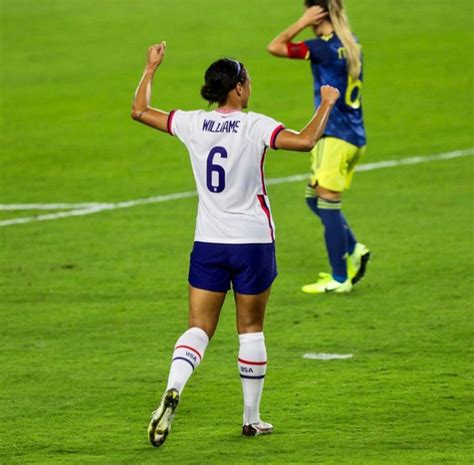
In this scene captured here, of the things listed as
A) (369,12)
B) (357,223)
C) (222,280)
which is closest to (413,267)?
(357,223)

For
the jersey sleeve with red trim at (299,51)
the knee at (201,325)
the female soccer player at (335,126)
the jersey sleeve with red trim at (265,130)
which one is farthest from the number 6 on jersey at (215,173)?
the jersey sleeve with red trim at (299,51)

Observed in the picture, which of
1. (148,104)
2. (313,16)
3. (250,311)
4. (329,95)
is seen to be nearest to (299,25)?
(313,16)

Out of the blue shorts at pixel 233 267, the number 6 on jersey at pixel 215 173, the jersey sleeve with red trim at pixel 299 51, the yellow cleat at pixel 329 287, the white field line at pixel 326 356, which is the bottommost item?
the yellow cleat at pixel 329 287

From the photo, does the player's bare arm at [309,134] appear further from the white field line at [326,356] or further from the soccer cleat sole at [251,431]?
the white field line at [326,356]

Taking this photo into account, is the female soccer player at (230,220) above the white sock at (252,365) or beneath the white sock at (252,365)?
above

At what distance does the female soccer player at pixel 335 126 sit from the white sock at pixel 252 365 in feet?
13.6

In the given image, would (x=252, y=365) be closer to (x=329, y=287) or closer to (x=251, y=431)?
(x=251, y=431)

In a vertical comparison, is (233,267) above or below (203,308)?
above

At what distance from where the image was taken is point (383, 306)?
12.5m

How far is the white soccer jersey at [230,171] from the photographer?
855 cm

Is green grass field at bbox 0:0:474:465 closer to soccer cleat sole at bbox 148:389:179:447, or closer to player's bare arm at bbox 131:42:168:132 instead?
soccer cleat sole at bbox 148:389:179:447

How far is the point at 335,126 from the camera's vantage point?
41.8 feet

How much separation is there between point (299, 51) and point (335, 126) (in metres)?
0.68

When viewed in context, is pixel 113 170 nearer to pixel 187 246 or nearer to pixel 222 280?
pixel 187 246
